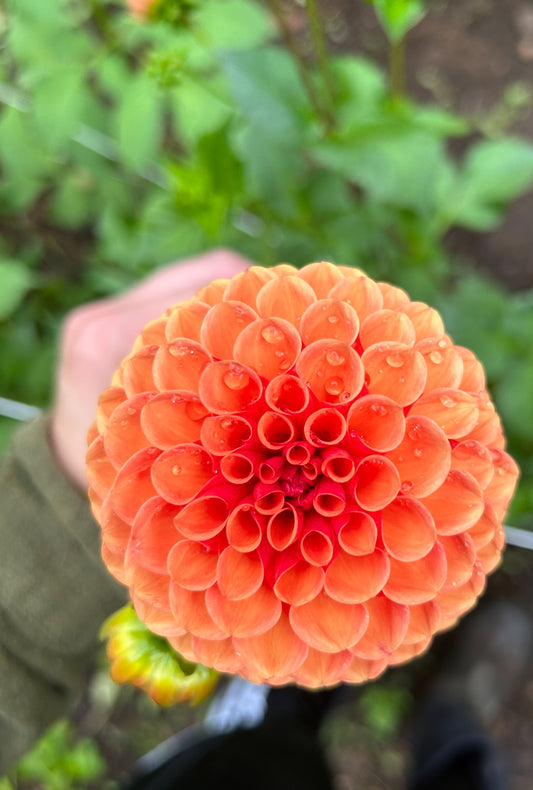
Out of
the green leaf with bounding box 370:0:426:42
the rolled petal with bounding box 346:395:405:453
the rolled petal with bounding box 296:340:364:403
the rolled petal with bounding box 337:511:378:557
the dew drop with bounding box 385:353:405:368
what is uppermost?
the green leaf with bounding box 370:0:426:42

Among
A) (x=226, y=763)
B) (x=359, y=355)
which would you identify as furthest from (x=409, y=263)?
(x=226, y=763)

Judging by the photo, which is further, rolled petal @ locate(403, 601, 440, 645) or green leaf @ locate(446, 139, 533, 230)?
green leaf @ locate(446, 139, 533, 230)

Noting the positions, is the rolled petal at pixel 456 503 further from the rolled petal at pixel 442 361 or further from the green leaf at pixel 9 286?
the green leaf at pixel 9 286

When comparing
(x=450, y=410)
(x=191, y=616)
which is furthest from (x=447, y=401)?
(x=191, y=616)

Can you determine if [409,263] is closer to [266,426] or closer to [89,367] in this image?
[89,367]

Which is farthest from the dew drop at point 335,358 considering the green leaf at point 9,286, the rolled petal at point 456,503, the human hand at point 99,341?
the green leaf at point 9,286

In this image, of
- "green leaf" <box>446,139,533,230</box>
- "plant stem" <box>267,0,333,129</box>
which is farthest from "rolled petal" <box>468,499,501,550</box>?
"green leaf" <box>446,139,533,230</box>

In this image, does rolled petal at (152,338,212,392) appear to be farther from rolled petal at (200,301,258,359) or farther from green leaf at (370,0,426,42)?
green leaf at (370,0,426,42)

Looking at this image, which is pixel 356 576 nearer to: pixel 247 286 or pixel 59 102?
pixel 247 286
